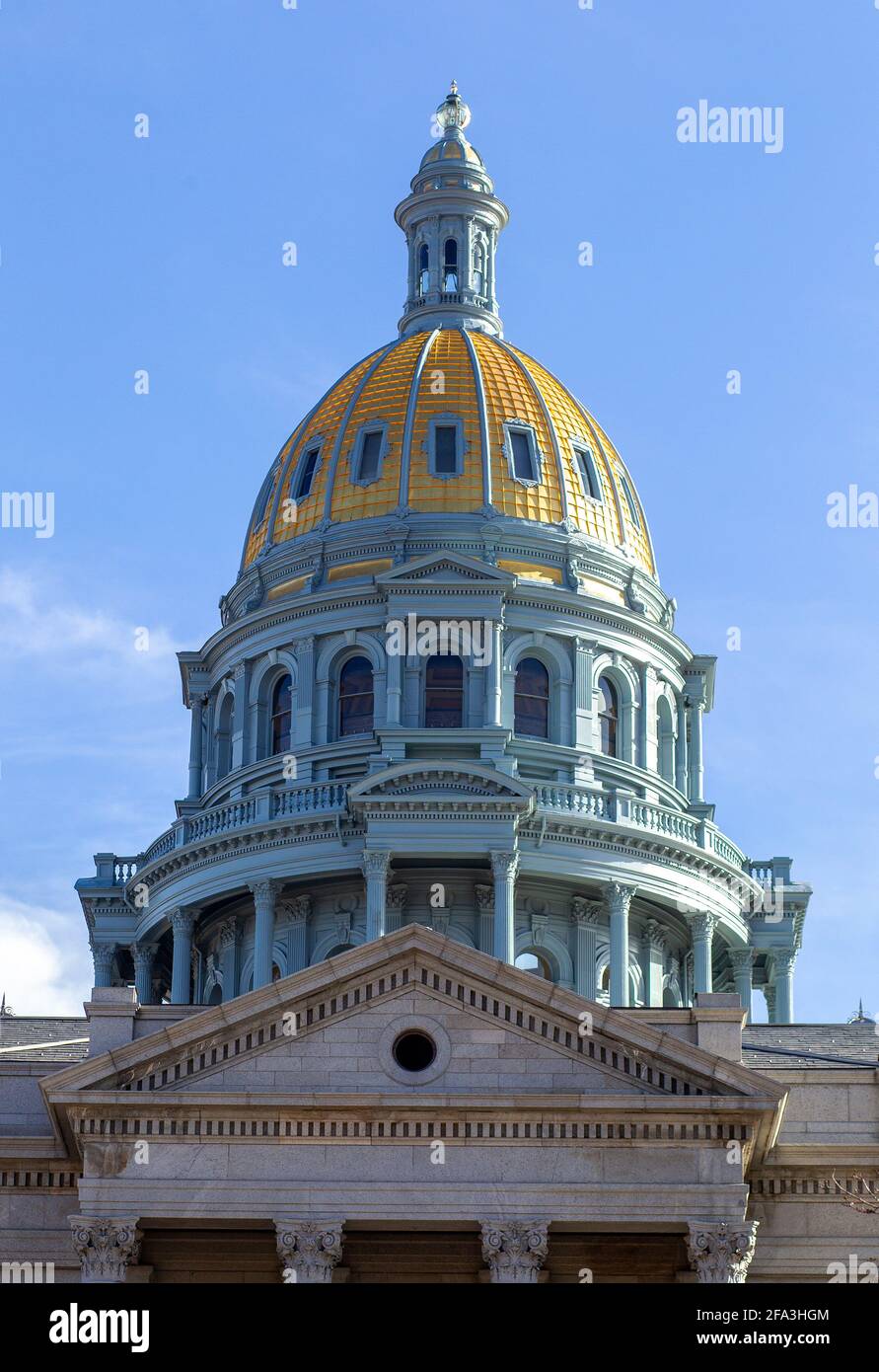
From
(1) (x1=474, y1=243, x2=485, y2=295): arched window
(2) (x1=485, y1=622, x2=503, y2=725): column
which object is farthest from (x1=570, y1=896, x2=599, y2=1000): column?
(1) (x1=474, y1=243, x2=485, y2=295): arched window

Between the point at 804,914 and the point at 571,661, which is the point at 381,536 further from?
the point at 804,914

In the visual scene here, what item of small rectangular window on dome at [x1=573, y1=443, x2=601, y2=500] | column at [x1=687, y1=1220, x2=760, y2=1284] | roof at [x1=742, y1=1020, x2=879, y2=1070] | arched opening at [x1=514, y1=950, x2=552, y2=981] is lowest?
column at [x1=687, y1=1220, x2=760, y2=1284]

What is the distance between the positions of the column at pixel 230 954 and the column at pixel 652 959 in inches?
387

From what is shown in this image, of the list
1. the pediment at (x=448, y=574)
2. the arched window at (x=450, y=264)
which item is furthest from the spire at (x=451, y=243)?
the pediment at (x=448, y=574)

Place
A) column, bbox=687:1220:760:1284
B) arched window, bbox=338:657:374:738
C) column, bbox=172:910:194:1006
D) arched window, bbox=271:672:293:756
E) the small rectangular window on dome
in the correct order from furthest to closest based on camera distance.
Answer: the small rectangular window on dome
arched window, bbox=271:672:293:756
arched window, bbox=338:657:374:738
column, bbox=172:910:194:1006
column, bbox=687:1220:760:1284

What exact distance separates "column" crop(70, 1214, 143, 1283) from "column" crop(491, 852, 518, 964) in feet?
80.1

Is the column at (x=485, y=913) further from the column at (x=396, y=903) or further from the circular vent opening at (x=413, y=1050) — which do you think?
the circular vent opening at (x=413, y=1050)

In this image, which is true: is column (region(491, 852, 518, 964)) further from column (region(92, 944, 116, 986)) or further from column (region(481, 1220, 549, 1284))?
column (region(481, 1220, 549, 1284))

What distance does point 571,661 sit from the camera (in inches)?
2943

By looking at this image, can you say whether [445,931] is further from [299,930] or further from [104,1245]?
[104,1245]

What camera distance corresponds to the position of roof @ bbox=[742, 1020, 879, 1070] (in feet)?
162

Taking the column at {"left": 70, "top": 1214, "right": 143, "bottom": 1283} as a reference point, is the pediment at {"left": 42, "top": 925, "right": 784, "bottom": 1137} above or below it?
above
